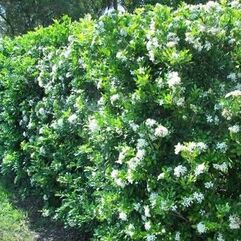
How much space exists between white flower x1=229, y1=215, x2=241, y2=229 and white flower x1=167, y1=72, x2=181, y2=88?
906mm

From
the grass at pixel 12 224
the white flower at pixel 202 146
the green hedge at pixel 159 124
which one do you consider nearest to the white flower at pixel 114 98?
the green hedge at pixel 159 124

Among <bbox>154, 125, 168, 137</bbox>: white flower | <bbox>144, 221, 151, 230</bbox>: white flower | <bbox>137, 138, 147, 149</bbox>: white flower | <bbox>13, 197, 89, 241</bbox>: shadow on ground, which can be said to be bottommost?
<bbox>144, 221, 151, 230</bbox>: white flower

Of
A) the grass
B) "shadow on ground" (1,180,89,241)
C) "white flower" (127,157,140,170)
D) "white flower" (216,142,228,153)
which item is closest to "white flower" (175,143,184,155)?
"white flower" (216,142,228,153)

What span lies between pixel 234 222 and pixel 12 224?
11.3 feet

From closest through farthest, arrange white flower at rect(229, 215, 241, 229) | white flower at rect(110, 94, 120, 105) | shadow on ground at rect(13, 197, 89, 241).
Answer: white flower at rect(229, 215, 241, 229) < white flower at rect(110, 94, 120, 105) < shadow on ground at rect(13, 197, 89, 241)

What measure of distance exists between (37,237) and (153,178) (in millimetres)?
2488

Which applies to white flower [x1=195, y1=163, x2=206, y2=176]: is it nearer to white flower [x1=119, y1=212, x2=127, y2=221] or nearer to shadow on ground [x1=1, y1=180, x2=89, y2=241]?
white flower [x1=119, y1=212, x2=127, y2=221]

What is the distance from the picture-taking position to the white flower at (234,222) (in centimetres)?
318

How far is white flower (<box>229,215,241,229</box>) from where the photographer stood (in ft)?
10.4

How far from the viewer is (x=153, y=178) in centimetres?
359

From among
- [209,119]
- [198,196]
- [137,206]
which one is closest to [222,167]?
[198,196]

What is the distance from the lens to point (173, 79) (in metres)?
3.46

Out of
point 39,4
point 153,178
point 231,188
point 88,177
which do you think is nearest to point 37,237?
point 88,177

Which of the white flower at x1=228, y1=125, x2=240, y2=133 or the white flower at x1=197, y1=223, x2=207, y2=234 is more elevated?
the white flower at x1=228, y1=125, x2=240, y2=133
